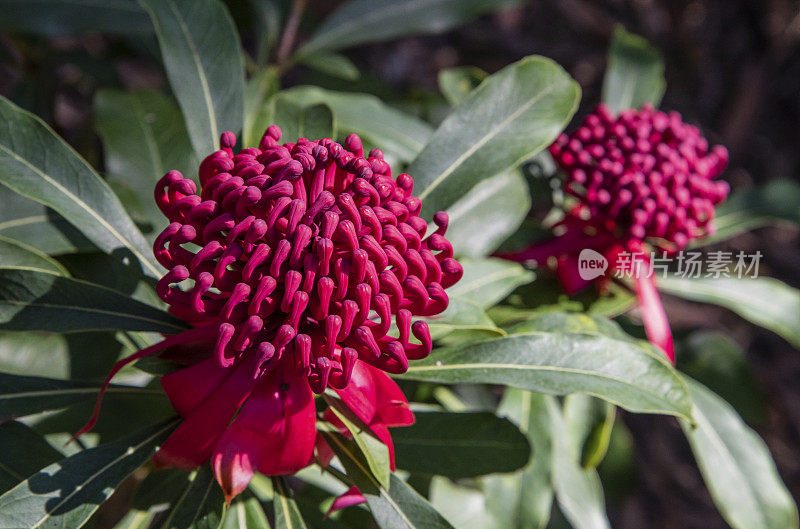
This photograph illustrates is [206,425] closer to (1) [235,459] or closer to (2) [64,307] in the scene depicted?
(1) [235,459]

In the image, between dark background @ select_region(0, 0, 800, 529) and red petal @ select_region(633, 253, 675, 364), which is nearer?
red petal @ select_region(633, 253, 675, 364)

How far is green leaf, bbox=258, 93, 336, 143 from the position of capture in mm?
1382

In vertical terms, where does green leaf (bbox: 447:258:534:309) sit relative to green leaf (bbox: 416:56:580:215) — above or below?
below

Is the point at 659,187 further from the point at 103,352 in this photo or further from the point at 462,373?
the point at 103,352

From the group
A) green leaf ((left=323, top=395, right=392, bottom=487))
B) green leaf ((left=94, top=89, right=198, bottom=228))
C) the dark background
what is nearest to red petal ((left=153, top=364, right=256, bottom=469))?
green leaf ((left=323, top=395, right=392, bottom=487))

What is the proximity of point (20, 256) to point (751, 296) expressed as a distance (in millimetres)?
1779

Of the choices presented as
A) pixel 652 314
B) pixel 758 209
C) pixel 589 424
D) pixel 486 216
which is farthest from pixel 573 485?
pixel 758 209

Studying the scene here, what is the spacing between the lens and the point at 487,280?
162 cm

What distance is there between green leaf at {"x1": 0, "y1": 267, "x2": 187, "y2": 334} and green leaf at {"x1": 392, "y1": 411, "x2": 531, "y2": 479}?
21.9 inches

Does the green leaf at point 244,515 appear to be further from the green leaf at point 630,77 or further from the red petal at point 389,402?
the green leaf at point 630,77

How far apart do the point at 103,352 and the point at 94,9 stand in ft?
3.09

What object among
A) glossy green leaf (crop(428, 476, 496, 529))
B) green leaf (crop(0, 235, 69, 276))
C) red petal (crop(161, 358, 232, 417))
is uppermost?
green leaf (crop(0, 235, 69, 276))

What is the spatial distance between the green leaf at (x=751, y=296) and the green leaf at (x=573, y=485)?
1.59 feet

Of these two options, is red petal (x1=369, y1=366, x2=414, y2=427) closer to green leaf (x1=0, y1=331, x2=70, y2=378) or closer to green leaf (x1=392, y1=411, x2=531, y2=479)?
green leaf (x1=392, y1=411, x2=531, y2=479)
